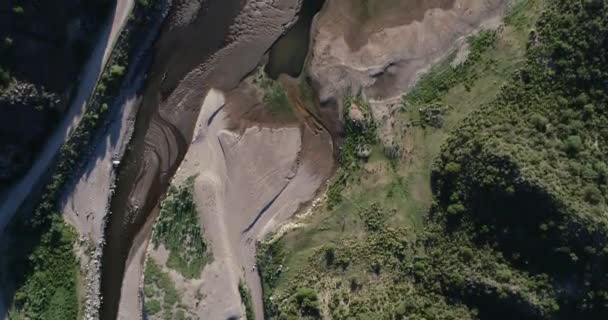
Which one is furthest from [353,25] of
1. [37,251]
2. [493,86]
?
[37,251]

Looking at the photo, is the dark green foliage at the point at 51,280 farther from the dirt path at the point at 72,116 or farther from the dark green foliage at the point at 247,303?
the dark green foliage at the point at 247,303

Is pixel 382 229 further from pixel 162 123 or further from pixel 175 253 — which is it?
pixel 162 123

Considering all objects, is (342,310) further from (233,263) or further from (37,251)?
(37,251)

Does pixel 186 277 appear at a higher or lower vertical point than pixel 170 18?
lower

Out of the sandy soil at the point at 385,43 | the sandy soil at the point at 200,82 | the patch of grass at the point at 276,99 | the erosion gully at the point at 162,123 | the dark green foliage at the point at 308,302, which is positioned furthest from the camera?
the sandy soil at the point at 200,82

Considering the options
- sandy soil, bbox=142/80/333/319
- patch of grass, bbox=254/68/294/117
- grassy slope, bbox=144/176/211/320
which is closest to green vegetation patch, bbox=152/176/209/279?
grassy slope, bbox=144/176/211/320

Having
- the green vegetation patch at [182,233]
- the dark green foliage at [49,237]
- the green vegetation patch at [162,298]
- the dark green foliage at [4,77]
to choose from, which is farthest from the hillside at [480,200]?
the dark green foliage at [4,77]
